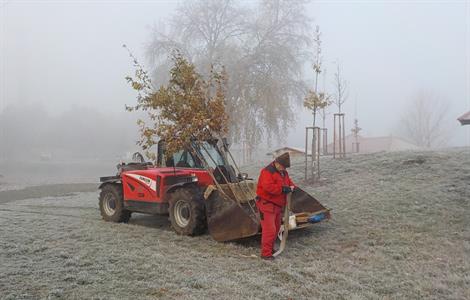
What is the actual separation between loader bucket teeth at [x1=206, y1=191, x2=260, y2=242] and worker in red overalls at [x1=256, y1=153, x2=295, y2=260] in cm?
32

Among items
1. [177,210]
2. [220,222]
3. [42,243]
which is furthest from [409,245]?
[42,243]

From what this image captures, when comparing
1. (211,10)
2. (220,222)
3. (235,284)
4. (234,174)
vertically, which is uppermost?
(211,10)

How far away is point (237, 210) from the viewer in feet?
25.4

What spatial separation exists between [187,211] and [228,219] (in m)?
1.17

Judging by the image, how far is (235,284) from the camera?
225 inches

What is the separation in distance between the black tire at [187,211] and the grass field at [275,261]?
0.68 feet

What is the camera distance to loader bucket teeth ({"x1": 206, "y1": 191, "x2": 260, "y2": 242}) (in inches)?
297

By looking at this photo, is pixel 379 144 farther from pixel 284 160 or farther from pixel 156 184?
pixel 284 160

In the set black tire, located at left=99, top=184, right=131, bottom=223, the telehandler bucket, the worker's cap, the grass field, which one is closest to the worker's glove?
the worker's cap

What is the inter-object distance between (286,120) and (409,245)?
867 inches

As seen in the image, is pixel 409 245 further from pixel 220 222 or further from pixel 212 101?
pixel 212 101

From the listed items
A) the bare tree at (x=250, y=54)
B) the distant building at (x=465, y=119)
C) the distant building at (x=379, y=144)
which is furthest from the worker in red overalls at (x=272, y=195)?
the distant building at (x=379, y=144)

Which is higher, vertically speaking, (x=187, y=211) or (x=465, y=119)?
(x=465, y=119)

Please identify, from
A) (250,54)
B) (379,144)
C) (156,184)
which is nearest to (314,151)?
(156,184)
